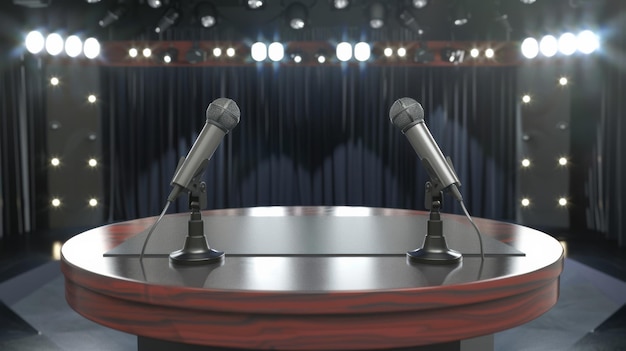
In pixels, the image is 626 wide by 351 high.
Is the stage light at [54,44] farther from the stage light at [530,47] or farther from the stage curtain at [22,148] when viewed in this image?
the stage light at [530,47]

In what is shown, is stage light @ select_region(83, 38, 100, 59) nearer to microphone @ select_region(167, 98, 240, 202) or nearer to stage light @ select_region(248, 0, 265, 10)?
stage light @ select_region(248, 0, 265, 10)

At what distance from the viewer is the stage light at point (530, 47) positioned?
17.8ft

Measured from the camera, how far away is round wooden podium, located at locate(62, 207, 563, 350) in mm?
854

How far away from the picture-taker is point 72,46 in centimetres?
Answer: 531

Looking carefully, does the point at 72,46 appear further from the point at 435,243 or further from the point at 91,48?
the point at 435,243

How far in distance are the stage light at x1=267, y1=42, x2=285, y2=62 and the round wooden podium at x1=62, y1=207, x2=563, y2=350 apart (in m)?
4.47

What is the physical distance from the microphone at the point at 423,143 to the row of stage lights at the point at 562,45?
4.64 m

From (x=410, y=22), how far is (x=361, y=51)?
603 mm

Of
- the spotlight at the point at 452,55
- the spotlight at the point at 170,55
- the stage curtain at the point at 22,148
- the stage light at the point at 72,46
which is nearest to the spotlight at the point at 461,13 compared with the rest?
the spotlight at the point at 452,55

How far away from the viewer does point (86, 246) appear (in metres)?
1.29

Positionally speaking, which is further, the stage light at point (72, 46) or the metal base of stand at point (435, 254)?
the stage light at point (72, 46)

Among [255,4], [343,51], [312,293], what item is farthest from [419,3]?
[312,293]

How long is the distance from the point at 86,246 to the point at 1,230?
4.19m

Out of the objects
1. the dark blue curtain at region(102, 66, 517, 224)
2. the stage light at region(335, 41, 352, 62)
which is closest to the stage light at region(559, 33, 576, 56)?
the dark blue curtain at region(102, 66, 517, 224)
